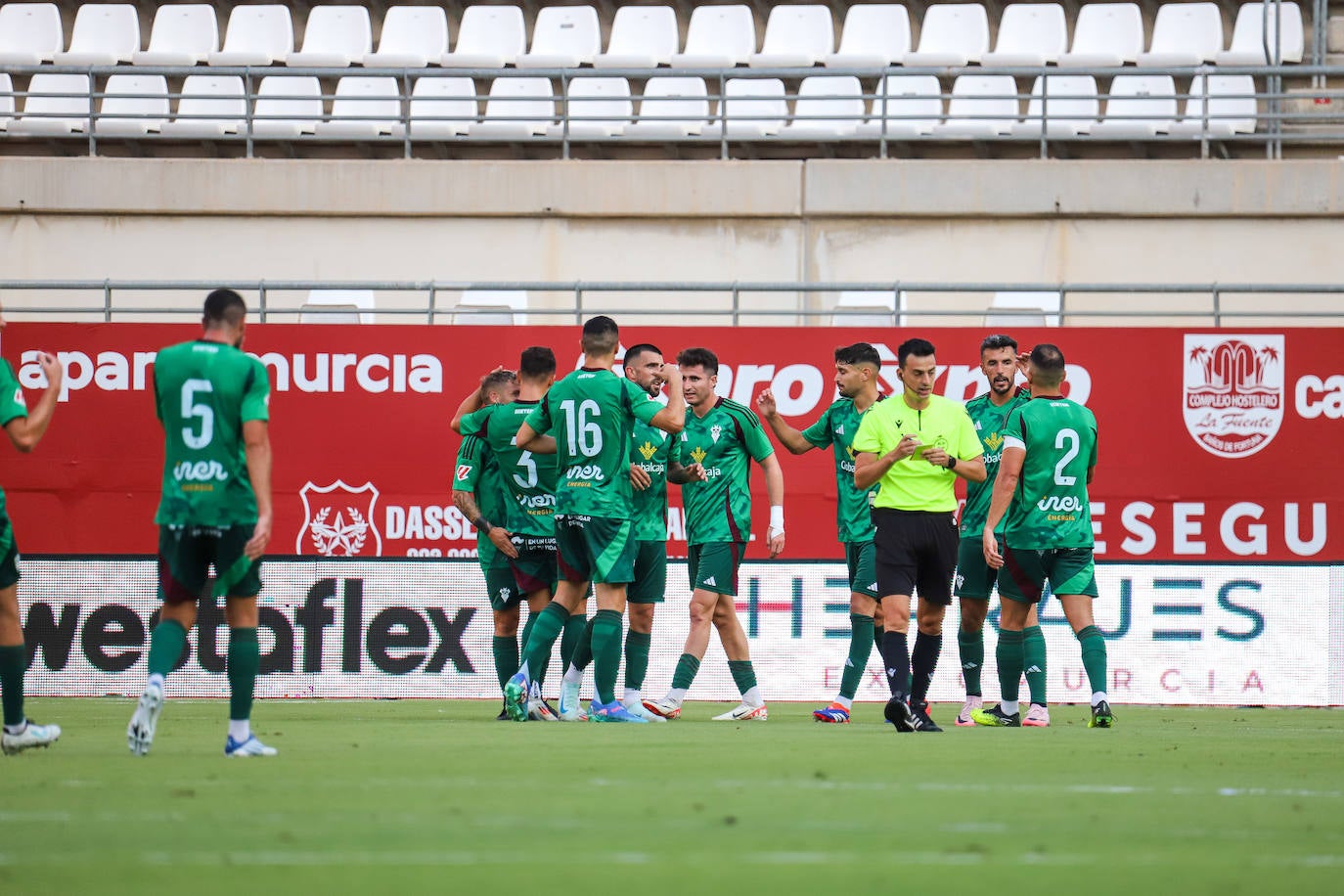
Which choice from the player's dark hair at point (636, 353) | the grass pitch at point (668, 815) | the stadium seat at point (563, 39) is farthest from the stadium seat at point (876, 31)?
the grass pitch at point (668, 815)

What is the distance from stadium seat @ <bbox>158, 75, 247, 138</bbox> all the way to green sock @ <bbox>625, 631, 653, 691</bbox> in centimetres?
1121

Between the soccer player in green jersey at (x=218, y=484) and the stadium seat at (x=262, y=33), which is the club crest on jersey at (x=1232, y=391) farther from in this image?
the stadium seat at (x=262, y=33)

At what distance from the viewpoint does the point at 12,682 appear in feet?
24.9

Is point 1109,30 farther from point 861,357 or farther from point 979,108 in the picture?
point 861,357

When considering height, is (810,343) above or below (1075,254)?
below

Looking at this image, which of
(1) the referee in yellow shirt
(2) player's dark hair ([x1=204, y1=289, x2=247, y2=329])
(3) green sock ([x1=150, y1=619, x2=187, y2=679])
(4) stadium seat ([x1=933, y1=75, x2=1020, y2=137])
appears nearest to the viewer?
(3) green sock ([x1=150, y1=619, x2=187, y2=679])

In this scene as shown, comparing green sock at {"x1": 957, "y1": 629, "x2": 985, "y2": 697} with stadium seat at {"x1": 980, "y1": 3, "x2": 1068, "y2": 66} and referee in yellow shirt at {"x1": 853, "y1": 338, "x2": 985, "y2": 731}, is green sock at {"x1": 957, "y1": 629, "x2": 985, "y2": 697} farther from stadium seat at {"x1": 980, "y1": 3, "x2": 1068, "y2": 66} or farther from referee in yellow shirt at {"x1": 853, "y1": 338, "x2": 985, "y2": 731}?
stadium seat at {"x1": 980, "y1": 3, "x2": 1068, "y2": 66}

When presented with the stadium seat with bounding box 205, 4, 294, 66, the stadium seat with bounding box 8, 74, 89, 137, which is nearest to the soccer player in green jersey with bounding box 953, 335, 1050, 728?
the stadium seat with bounding box 8, 74, 89, 137

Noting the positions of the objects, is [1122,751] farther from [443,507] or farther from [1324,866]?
[443,507]

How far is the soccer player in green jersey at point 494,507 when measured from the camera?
1087 centimetres

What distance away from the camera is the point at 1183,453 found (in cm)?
1423

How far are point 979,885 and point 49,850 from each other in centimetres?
238

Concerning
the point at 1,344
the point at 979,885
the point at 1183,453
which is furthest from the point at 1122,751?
the point at 1,344

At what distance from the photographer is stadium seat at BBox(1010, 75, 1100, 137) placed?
1906 cm
